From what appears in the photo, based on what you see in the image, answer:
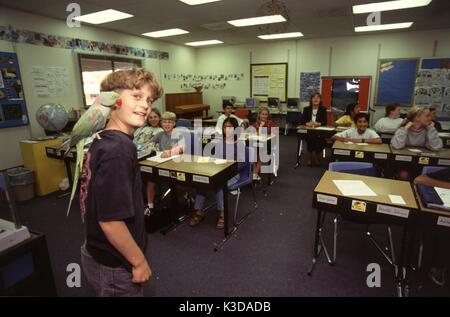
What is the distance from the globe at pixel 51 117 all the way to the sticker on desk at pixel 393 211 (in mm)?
4315

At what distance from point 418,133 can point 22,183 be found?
5.25m

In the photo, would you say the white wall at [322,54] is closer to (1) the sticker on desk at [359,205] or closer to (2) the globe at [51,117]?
(2) the globe at [51,117]

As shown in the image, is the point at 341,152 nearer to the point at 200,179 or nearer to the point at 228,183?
the point at 228,183

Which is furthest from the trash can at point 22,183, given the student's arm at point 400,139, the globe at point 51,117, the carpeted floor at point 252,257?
the student's arm at point 400,139

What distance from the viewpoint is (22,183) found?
377cm

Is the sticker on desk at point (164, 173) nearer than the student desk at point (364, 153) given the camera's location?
Yes

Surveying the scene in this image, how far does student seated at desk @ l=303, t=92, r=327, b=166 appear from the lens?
5.15m

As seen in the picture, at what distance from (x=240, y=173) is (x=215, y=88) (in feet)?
21.6

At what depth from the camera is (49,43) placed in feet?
15.6

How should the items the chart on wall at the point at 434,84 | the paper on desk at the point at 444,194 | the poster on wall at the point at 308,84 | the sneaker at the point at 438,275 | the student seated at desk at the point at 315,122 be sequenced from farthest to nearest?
the poster on wall at the point at 308,84
the chart on wall at the point at 434,84
the student seated at desk at the point at 315,122
the sneaker at the point at 438,275
the paper on desk at the point at 444,194

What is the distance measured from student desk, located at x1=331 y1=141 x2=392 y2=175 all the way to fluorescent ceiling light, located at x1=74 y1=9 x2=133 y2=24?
4.17m

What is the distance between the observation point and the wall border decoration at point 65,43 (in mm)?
4215

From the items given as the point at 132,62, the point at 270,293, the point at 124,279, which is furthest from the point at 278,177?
the point at 132,62

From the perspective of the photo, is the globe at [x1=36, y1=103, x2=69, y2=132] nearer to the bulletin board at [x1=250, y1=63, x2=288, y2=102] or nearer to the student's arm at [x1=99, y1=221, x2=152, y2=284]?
the student's arm at [x1=99, y1=221, x2=152, y2=284]
